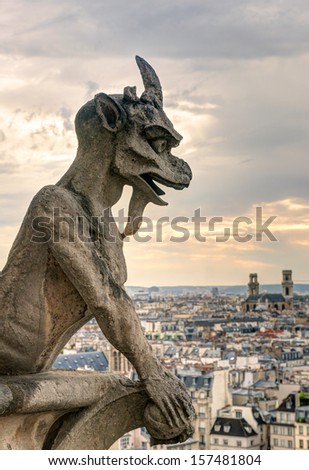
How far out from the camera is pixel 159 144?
9.70 ft

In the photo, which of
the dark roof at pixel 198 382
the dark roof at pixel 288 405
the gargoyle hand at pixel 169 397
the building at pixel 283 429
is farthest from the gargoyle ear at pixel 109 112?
the dark roof at pixel 198 382

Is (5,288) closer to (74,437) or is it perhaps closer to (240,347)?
(74,437)

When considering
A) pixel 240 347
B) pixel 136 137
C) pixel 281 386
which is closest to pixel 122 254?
pixel 136 137

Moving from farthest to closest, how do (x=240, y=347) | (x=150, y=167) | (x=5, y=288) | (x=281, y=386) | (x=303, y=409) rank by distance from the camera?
(x=240, y=347) → (x=281, y=386) → (x=303, y=409) → (x=150, y=167) → (x=5, y=288)

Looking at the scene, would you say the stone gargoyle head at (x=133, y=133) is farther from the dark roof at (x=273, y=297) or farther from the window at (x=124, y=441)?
the dark roof at (x=273, y=297)

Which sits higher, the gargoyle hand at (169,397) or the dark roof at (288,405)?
the dark roof at (288,405)

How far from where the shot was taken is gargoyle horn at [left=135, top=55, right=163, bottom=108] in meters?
2.94

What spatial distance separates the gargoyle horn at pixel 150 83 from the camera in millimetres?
2943

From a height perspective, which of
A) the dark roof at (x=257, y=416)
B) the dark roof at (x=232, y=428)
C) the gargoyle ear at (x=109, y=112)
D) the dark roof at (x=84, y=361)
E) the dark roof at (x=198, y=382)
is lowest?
the dark roof at (x=232, y=428)

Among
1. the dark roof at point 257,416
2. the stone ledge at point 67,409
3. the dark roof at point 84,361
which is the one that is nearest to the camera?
the stone ledge at point 67,409

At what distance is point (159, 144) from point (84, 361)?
144 ft

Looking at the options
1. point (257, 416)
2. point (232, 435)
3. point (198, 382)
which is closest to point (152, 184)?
point (232, 435)
